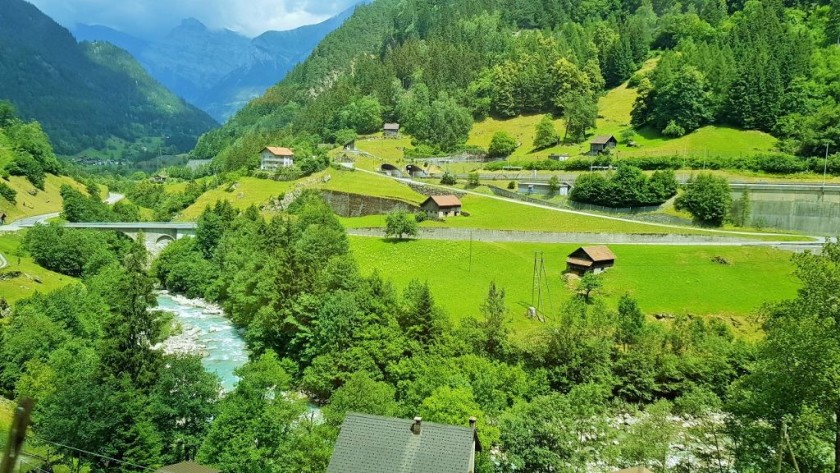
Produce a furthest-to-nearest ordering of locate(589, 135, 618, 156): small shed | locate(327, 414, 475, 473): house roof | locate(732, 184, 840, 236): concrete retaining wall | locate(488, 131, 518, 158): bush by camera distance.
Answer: locate(488, 131, 518, 158): bush → locate(589, 135, 618, 156): small shed → locate(732, 184, 840, 236): concrete retaining wall → locate(327, 414, 475, 473): house roof

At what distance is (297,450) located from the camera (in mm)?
23625

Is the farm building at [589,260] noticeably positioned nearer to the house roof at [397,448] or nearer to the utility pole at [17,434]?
the house roof at [397,448]

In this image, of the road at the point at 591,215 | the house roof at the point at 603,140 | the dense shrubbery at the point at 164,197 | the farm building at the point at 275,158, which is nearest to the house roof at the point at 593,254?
the road at the point at 591,215

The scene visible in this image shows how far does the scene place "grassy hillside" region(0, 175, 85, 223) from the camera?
84.8 m

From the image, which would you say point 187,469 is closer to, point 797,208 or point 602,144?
point 797,208

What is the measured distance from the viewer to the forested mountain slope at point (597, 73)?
87500 mm

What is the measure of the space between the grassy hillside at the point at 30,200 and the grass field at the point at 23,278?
20090 mm

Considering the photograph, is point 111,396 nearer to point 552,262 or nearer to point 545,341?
point 545,341

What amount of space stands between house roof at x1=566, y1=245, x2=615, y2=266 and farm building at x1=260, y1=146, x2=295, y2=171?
66.6 m

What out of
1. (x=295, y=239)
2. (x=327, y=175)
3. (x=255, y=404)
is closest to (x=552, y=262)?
(x=295, y=239)

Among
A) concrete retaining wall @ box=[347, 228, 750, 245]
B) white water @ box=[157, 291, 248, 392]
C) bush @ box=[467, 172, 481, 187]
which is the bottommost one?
white water @ box=[157, 291, 248, 392]

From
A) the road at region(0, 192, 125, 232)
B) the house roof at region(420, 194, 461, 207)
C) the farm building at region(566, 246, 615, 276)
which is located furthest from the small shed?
the road at region(0, 192, 125, 232)

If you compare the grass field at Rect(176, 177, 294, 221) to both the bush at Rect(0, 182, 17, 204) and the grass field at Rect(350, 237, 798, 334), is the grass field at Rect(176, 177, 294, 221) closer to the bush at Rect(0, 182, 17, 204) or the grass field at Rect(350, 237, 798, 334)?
the bush at Rect(0, 182, 17, 204)

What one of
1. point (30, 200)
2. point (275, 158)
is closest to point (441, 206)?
point (275, 158)
